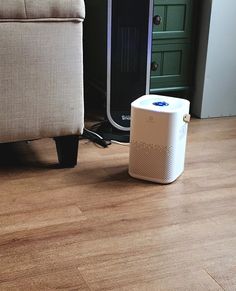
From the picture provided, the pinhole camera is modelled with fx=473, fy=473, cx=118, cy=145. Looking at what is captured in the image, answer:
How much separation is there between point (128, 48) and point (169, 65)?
43cm

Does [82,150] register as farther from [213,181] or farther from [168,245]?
[168,245]

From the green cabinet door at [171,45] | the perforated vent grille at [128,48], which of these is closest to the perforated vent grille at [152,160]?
the perforated vent grille at [128,48]

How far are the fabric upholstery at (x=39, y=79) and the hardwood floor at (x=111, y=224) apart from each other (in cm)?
19

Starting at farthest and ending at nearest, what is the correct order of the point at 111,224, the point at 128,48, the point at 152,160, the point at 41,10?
1. the point at 128,48
2. the point at 152,160
3. the point at 41,10
4. the point at 111,224

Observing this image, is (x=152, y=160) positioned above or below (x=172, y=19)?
below

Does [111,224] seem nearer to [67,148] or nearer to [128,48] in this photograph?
[67,148]

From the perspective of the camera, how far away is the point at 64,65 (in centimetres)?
156

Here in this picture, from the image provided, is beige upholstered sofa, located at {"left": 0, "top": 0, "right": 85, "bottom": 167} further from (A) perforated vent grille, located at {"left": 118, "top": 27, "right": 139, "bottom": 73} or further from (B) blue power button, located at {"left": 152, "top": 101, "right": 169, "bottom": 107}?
(A) perforated vent grille, located at {"left": 118, "top": 27, "right": 139, "bottom": 73}

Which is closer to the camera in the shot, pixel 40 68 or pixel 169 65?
pixel 40 68

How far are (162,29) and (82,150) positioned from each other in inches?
28.7

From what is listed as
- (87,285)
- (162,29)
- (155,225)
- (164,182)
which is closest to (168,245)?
(155,225)

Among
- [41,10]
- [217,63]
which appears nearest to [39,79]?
[41,10]

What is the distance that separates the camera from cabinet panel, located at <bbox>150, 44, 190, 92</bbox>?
2250 millimetres

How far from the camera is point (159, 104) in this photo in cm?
159
